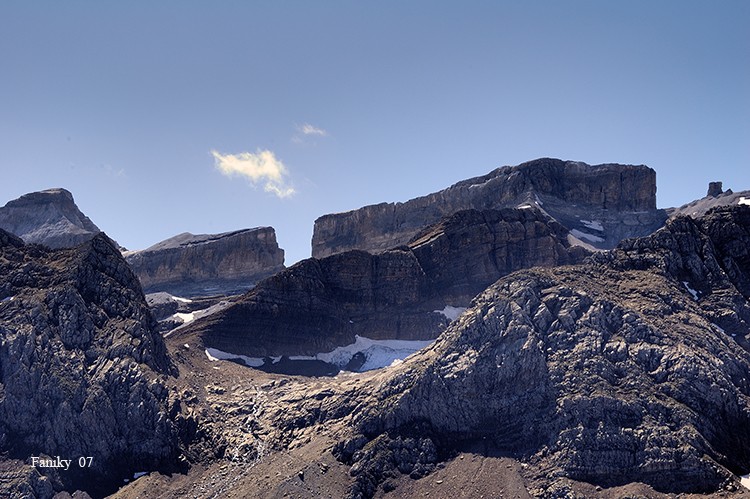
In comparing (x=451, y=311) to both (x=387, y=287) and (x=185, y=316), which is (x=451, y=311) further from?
(x=185, y=316)

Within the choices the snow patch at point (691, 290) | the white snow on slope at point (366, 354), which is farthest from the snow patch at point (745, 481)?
the white snow on slope at point (366, 354)

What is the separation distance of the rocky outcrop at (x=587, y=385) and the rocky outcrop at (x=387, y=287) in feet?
144

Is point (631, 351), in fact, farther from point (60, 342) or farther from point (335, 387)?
point (60, 342)

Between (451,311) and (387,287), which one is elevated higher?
(387,287)

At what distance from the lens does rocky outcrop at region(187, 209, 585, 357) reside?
15462 centimetres

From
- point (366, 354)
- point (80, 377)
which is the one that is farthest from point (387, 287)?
point (80, 377)

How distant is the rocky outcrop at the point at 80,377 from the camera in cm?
10138

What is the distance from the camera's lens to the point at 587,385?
97.9m

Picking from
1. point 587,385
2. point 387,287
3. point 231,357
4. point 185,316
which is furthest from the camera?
point 185,316

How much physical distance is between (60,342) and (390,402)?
154 ft

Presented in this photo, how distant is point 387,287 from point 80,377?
76.5m

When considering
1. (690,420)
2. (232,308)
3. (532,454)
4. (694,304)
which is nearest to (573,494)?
(532,454)

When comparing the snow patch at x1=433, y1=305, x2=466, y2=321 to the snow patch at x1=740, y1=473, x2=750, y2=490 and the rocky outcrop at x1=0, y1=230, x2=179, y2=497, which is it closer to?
the rocky outcrop at x1=0, y1=230, x2=179, y2=497

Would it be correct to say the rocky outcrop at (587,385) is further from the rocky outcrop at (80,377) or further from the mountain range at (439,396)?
the rocky outcrop at (80,377)
